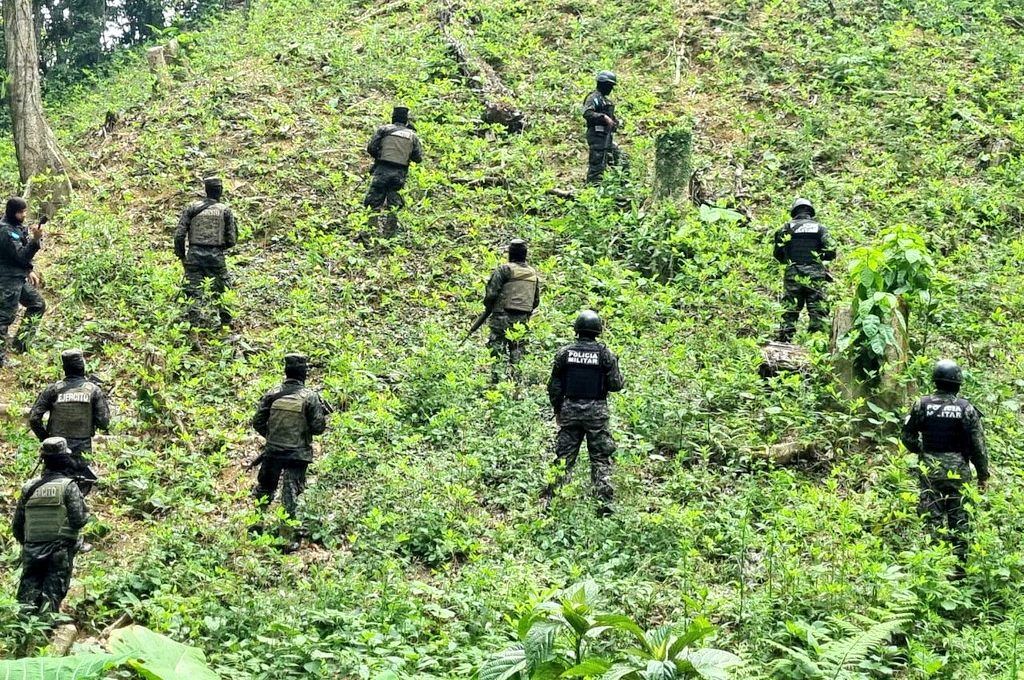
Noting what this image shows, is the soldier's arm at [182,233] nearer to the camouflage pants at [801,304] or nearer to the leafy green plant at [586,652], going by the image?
the camouflage pants at [801,304]

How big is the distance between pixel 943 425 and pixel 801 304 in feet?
14.1

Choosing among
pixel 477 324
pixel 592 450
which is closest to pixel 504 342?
pixel 477 324

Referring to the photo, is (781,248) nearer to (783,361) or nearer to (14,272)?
(783,361)

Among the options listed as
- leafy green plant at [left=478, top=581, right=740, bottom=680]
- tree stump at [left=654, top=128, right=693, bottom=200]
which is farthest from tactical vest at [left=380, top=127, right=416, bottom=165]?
leafy green plant at [left=478, top=581, right=740, bottom=680]

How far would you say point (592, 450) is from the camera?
34.3 ft

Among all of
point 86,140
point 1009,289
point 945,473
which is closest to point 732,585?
point 945,473

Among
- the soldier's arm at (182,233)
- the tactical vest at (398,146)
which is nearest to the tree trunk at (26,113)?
the soldier's arm at (182,233)

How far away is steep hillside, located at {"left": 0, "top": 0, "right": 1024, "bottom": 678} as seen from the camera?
27.8 ft

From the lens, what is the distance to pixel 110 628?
829 centimetres

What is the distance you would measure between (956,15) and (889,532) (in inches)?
602

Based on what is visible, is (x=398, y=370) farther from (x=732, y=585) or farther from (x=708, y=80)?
(x=708, y=80)

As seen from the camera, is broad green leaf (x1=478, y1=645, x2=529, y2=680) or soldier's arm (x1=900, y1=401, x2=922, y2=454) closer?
broad green leaf (x1=478, y1=645, x2=529, y2=680)

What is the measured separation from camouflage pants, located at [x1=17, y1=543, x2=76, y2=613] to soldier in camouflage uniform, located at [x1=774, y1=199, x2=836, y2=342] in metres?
8.65

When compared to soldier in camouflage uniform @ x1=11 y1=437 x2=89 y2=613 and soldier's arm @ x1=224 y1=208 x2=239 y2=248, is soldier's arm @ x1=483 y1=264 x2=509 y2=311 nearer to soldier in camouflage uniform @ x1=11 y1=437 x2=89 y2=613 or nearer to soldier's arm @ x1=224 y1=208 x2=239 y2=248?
soldier's arm @ x1=224 y1=208 x2=239 y2=248
